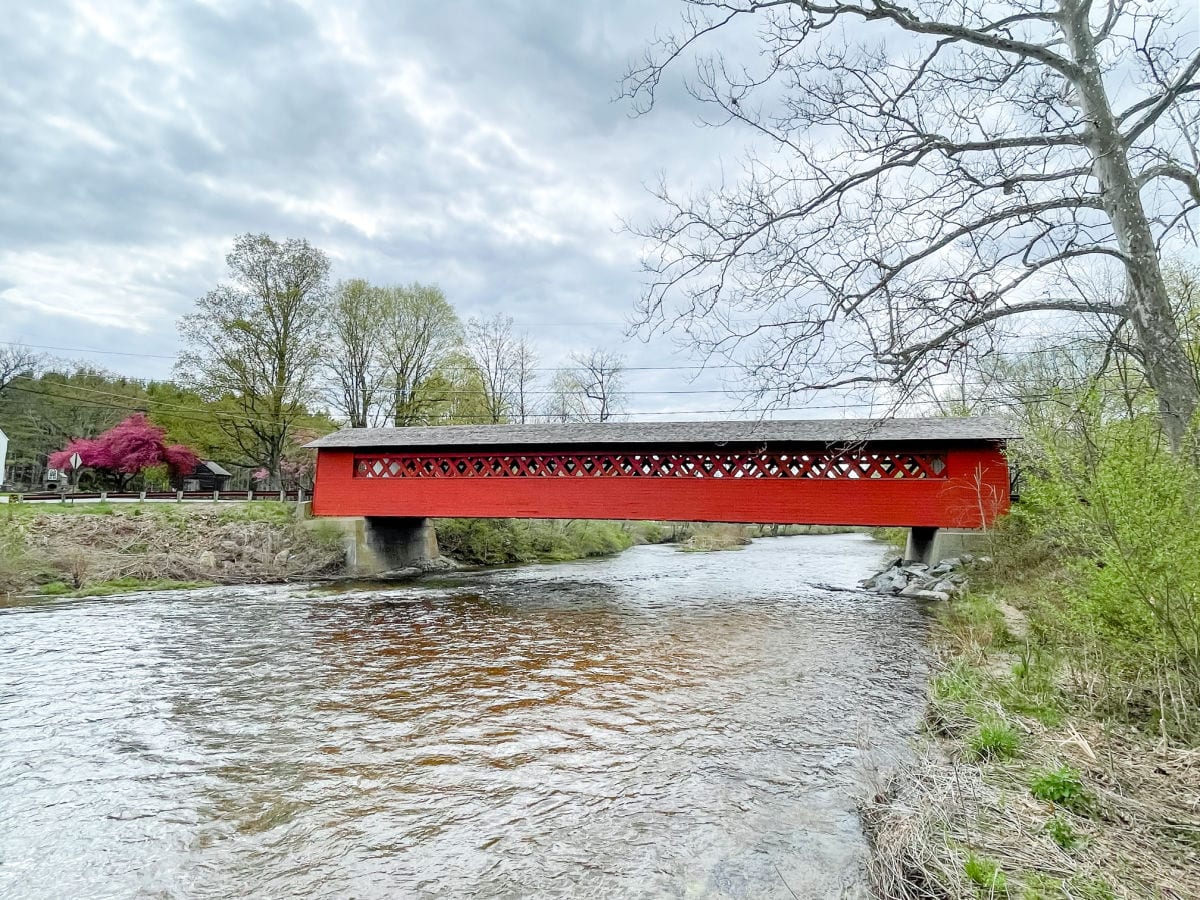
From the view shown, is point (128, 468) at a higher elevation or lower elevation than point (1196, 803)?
higher

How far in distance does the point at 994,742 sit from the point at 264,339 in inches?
803

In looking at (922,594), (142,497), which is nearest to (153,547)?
(142,497)

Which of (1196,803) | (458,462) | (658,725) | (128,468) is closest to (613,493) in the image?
(458,462)

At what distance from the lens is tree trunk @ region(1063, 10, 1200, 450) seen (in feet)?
11.6

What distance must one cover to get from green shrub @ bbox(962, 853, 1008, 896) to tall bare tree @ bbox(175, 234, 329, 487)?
20.2m

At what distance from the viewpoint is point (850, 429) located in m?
10.6

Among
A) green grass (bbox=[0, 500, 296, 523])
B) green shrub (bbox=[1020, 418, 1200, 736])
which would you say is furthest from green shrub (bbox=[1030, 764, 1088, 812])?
green grass (bbox=[0, 500, 296, 523])

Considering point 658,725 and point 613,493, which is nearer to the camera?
point 658,725

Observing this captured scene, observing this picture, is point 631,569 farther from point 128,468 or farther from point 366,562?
point 128,468

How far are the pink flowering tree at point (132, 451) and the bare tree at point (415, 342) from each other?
7.08 metres

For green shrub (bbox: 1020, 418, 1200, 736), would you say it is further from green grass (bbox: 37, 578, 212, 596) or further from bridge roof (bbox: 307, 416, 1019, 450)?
green grass (bbox: 37, 578, 212, 596)

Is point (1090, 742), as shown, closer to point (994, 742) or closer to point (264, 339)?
point (994, 742)

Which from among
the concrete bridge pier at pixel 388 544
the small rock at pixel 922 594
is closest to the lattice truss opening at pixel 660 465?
the concrete bridge pier at pixel 388 544

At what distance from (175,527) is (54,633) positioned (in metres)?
6.36
